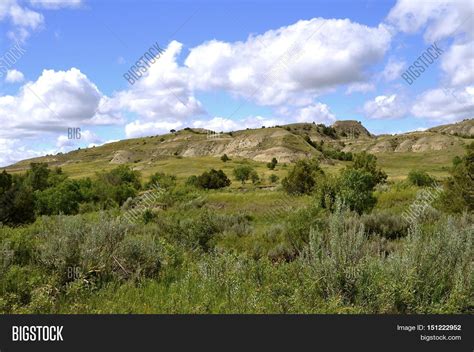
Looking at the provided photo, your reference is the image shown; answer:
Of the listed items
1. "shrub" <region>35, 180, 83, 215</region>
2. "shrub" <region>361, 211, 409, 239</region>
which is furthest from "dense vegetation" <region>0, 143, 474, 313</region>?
"shrub" <region>35, 180, 83, 215</region>

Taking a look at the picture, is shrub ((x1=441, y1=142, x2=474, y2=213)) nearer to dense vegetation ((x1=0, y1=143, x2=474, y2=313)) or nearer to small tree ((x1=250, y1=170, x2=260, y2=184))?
dense vegetation ((x1=0, y1=143, x2=474, y2=313))

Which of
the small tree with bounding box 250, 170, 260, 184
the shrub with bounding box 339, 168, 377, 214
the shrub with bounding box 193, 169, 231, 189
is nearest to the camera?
the shrub with bounding box 339, 168, 377, 214

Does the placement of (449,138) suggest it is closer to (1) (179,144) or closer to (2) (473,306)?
(1) (179,144)

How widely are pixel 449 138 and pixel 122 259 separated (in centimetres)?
13932

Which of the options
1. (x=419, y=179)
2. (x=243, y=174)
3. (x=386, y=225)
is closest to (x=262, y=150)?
(x=243, y=174)

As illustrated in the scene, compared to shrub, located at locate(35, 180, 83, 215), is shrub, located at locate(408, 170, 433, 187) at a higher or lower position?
higher

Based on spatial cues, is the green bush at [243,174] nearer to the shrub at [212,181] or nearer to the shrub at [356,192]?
the shrub at [212,181]
